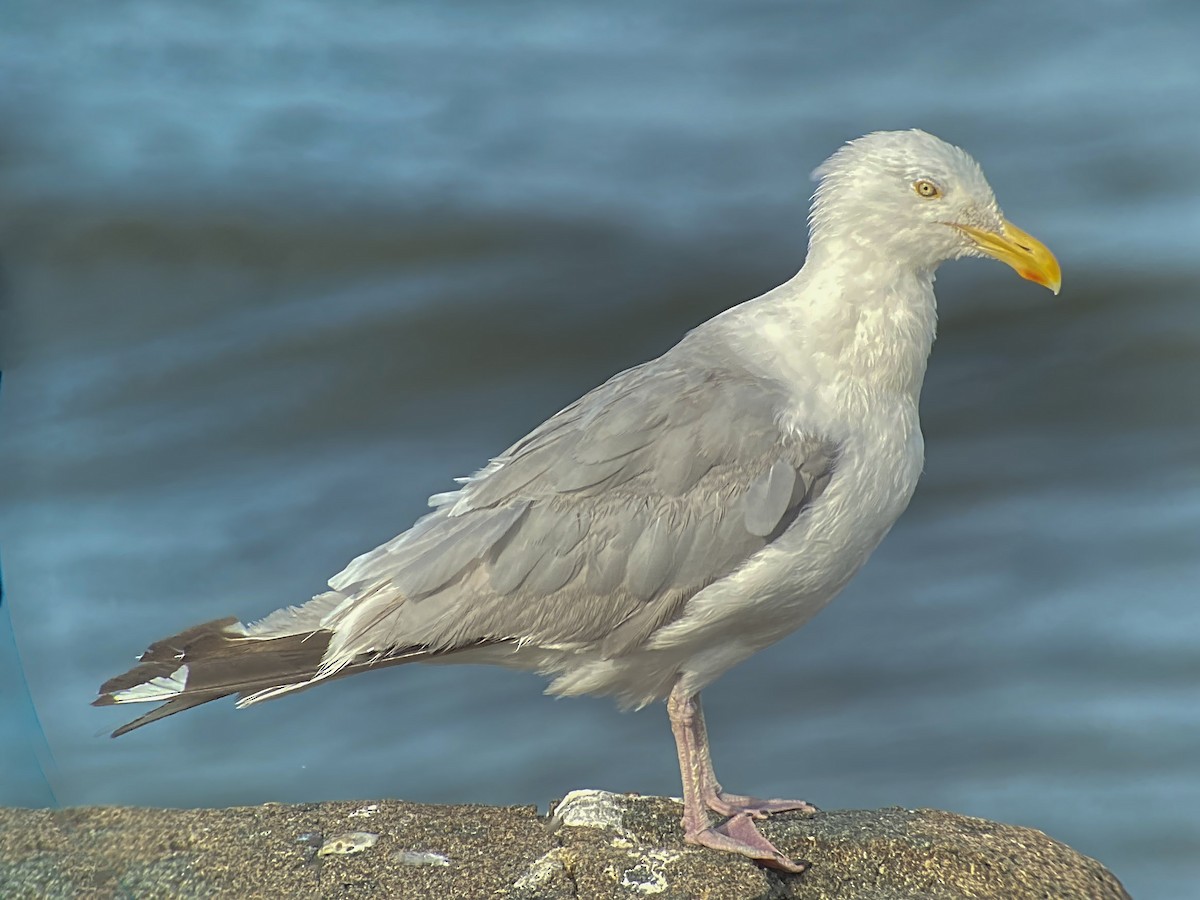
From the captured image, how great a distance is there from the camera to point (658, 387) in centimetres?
485

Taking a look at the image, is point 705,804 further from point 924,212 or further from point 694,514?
point 924,212

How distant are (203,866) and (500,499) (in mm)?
1441

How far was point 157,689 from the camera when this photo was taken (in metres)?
4.52

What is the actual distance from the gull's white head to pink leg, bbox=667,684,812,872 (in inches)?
65.0

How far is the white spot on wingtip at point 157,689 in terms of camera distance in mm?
4496

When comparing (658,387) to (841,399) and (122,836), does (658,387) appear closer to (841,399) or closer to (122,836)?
(841,399)

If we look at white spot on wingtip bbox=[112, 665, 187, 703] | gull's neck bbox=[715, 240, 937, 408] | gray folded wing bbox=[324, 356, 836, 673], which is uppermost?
gull's neck bbox=[715, 240, 937, 408]

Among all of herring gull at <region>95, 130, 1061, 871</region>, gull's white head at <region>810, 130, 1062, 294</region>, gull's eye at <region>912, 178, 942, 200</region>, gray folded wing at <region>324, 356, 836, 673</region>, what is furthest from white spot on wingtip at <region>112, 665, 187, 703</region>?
gull's eye at <region>912, 178, 942, 200</region>

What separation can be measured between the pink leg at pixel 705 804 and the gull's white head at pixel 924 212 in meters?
1.65

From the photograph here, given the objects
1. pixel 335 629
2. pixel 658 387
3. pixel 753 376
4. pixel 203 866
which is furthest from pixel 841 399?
pixel 203 866

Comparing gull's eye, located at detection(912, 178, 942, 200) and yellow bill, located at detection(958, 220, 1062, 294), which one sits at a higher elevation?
gull's eye, located at detection(912, 178, 942, 200)

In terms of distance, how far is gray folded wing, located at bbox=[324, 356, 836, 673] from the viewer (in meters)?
4.62

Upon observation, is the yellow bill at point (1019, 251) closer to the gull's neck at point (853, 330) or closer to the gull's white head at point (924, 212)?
the gull's white head at point (924, 212)

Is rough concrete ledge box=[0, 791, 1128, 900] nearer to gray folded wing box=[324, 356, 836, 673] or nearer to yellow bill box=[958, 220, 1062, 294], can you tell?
gray folded wing box=[324, 356, 836, 673]
